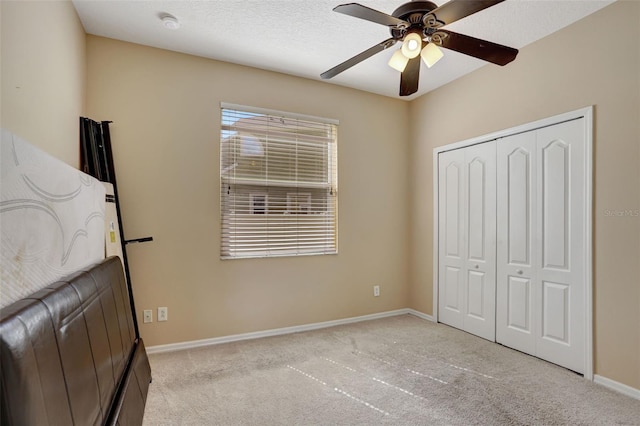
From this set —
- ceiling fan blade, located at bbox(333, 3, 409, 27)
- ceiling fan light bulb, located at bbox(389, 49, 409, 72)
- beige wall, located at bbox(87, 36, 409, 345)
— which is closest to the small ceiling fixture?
beige wall, located at bbox(87, 36, 409, 345)

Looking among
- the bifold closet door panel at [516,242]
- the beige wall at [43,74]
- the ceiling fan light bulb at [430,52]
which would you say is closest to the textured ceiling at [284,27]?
the beige wall at [43,74]

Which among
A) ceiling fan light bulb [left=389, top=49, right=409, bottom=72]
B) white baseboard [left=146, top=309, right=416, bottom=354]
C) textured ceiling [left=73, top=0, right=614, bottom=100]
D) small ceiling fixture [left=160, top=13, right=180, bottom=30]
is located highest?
textured ceiling [left=73, top=0, right=614, bottom=100]

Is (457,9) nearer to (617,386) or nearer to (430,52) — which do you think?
(430,52)

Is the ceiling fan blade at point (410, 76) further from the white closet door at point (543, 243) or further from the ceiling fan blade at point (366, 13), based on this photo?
the white closet door at point (543, 243)

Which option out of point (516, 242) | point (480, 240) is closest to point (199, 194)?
point (480, 240)

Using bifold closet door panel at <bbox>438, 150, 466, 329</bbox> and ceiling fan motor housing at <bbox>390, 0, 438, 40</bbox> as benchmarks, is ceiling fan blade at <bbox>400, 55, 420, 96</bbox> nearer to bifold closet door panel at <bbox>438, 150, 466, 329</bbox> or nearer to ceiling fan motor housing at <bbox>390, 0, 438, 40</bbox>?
ceiling fan motor housing at <bbox>390, 0, 438, 40</bbox>

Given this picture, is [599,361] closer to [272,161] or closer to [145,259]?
[272,161]

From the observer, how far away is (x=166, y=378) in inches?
99.4

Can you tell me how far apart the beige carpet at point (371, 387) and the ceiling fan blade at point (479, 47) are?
2.20 metres

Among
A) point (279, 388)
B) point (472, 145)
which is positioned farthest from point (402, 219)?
point (279, 388)

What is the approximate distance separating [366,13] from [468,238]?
108 inches

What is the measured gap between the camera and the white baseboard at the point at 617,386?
7.54 ft

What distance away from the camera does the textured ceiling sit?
243 cm

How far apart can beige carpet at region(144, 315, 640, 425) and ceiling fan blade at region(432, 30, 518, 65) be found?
2204 millimetres
